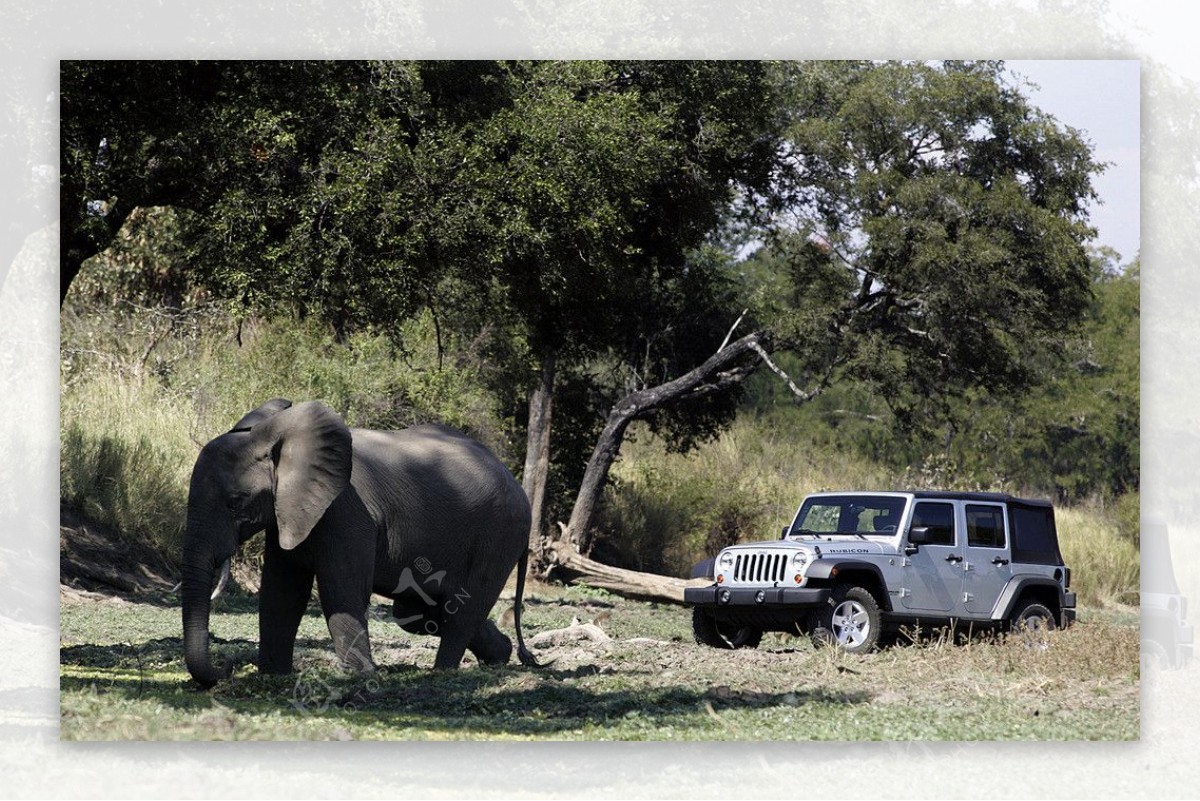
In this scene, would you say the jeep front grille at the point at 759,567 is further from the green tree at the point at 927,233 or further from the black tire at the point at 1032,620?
the green tree at the point at 927,233

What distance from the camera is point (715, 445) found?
21.9 metres

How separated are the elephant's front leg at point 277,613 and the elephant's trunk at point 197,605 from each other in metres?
0.63

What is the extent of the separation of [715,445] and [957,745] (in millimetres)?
11868

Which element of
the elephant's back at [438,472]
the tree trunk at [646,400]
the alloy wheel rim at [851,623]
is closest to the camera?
the elephant's back at [438,472]

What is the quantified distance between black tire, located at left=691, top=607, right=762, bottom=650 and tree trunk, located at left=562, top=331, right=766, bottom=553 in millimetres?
6685

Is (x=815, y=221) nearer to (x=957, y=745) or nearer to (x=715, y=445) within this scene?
(x=715, y=445)

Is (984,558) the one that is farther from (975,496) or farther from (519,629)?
(519,629)

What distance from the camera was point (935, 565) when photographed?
44.5ft

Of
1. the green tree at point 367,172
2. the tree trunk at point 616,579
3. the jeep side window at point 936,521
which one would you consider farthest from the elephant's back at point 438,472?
the tree trunk at point 616,579

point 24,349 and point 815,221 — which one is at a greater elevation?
point 815,221

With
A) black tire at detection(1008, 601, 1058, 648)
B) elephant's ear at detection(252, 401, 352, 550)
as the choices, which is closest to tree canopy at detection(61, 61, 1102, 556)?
elephant's ear at detection(252, 401, 352, 550)

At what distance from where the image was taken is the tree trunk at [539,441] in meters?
20.9

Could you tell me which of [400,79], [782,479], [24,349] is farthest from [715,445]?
[24,349]

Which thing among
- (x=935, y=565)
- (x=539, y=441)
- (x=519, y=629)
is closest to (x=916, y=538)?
(x=935, y=565)
